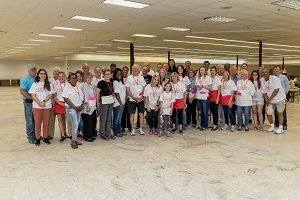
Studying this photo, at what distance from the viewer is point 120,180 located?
11.0 ft

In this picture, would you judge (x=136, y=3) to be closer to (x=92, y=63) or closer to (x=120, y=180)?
(x=120, y=180)

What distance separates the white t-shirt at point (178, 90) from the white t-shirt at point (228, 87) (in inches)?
37.8

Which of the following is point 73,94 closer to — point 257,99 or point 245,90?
point 245,90

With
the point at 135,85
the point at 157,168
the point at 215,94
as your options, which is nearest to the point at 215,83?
the point at 215,94

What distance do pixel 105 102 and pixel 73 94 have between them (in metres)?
0.67

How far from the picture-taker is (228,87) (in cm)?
Answer: 604

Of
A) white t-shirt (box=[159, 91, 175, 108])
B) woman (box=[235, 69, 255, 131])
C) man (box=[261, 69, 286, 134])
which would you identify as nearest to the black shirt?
white t-shirt (box=[159, 91, 175, 108])

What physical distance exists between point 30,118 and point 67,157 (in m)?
1.35

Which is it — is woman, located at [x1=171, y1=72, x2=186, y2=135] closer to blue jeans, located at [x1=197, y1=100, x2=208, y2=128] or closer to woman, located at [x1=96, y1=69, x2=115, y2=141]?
blue jeans, located at [x1=197, y1=100, x2=208, y2=128]

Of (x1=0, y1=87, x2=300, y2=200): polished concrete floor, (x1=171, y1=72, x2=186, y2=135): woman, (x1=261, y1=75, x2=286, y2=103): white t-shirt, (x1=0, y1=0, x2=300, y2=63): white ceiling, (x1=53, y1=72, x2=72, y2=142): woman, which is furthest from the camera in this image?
(x1=0, y1=0, x2=300, y2=63): white ceiling

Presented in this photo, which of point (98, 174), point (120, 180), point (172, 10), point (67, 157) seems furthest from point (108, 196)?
point (172, 10)

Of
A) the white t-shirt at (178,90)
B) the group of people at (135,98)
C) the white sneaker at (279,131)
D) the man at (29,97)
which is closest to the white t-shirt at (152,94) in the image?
the group of people at (135,98)

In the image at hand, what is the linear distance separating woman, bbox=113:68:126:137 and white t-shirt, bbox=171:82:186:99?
42.7 inches

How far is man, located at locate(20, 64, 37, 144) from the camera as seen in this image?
16.1 feet
